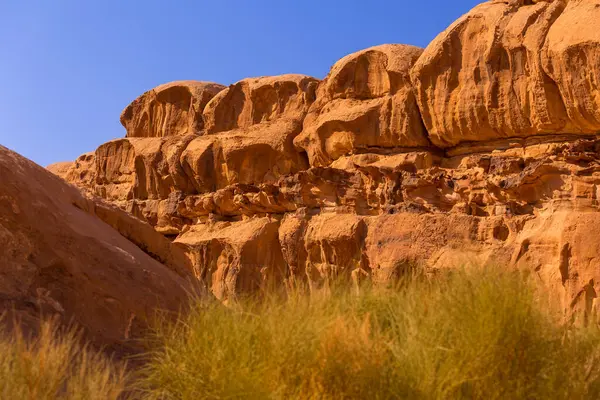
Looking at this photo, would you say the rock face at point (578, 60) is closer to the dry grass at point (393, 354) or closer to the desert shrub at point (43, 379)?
the dry grass at point (393, 354)

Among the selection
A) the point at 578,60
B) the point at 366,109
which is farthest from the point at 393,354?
the point at 366,109

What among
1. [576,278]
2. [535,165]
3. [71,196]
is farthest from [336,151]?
[71,196]

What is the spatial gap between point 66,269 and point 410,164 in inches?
523

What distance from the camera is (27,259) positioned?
5766 millimetres

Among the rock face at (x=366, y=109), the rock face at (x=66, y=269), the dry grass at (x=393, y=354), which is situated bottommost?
the dry grass at (x=393, y=354)

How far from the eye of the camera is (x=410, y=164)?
59.8 ft

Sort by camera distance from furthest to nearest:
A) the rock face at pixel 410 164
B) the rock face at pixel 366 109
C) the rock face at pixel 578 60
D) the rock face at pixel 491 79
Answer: the rock face at pixel 366 109 → the rock face at pixel 491 79 → the rock face at pixel 410 164 → the rock face at pixel 578 60

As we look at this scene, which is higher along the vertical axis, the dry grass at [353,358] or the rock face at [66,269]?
the rock face at [66,269]

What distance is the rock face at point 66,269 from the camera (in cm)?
559

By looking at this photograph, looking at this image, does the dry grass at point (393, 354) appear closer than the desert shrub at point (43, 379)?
No

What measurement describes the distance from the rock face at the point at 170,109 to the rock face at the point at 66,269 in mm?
19784

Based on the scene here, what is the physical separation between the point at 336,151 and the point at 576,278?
8863 millimetres

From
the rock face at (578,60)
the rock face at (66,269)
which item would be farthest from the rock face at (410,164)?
the rock face at (66,269)

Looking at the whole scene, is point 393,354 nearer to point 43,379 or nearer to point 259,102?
point 43,379
